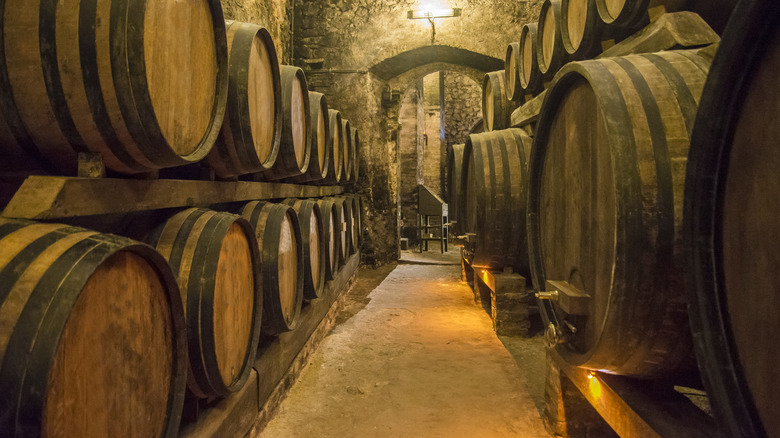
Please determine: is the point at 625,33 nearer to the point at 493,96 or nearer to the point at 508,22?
the point at 493,96

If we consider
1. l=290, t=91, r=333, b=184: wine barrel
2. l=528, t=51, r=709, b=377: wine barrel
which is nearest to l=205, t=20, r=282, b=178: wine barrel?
l=290, t=91, r=333, b=184: wine barrel

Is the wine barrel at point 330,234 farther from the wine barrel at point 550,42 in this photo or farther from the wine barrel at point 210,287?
the wine barrel at point 550,42

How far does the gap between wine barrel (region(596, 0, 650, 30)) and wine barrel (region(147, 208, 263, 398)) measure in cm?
202

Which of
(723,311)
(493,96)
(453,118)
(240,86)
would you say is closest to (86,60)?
(240,86)

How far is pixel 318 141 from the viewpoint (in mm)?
4121

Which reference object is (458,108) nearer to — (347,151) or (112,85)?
(347,151)

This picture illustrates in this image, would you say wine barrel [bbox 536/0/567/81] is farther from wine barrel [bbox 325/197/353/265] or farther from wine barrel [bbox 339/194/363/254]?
wine barrel [bbox 339/194/363/254]

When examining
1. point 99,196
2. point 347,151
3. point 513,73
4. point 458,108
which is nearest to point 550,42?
point 513,73

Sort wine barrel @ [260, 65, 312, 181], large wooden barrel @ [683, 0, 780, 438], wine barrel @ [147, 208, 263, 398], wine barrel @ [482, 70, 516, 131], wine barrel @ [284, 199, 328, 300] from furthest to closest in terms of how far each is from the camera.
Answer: wine barrel @ [482, 70, 516, 131] < wine barrel @ [284, 199, 328, 300] < wine barrel @ [260, 65, 312, 181] < wine barrel @ [147, 208, 263, 398] < large wooden barrel @ [683, 0, 780, 438]

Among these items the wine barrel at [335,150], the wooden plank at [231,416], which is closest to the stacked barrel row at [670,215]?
the wooden plank at [231,416]

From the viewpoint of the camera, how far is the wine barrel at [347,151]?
5.67m

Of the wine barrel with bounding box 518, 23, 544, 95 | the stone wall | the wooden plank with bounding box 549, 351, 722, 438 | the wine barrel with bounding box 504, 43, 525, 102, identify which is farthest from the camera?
the stone wall

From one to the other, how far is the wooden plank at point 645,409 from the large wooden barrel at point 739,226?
0.39 meters

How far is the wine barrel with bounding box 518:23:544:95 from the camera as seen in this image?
3807 mm
